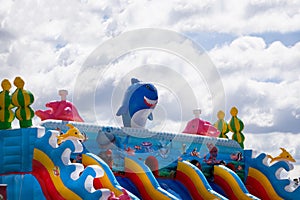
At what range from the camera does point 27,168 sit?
10375 millimetres

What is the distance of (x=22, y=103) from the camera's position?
36.2 ft

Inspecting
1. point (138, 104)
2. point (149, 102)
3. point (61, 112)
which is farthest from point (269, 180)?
point (61, 112)

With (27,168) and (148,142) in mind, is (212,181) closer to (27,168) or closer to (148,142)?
(148,142)

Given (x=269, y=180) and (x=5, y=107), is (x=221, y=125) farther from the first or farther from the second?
(x=5, y=107)

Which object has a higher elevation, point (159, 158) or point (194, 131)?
point (194, 131)

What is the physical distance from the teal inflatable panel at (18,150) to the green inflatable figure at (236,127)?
6.83 metres

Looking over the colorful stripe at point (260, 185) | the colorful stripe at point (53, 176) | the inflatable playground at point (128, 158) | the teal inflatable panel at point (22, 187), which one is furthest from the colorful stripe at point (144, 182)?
the colorful stripe at point (260, 185)

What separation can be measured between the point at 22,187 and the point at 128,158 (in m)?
2.88

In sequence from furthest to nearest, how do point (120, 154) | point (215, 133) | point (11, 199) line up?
point (215, 133) → point (120, 154) → point (11, 199)

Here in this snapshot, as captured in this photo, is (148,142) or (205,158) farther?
(205,158)

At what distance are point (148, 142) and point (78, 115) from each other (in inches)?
66.9

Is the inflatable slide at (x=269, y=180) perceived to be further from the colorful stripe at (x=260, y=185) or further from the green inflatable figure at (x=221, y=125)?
the green inflatable figure at (x=221, y=125)

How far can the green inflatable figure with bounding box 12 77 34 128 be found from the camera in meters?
11.0

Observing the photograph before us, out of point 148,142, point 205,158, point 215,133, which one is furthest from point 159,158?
point 215,133
